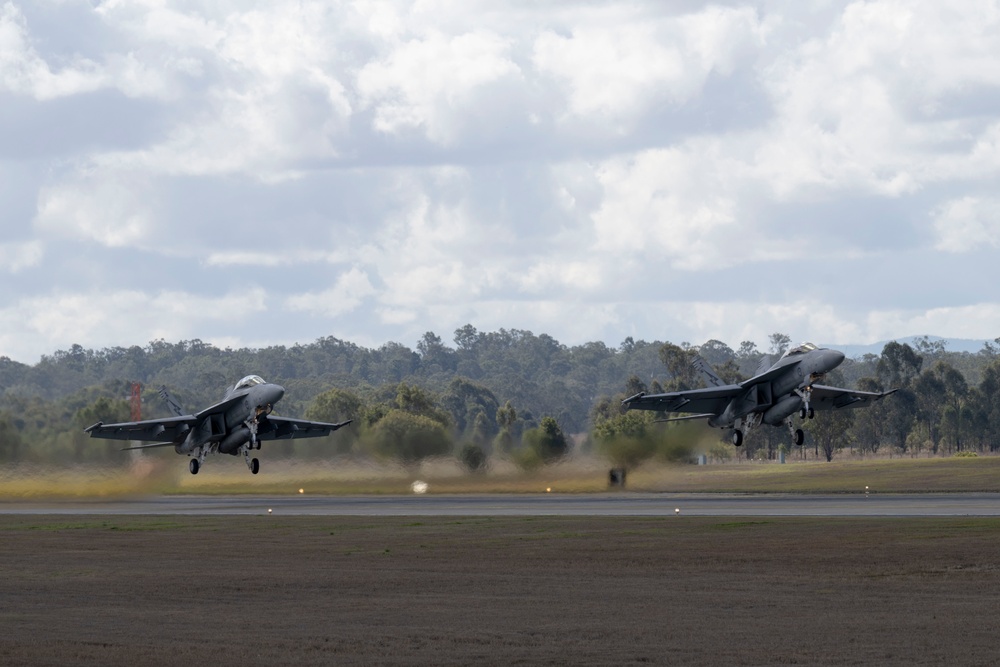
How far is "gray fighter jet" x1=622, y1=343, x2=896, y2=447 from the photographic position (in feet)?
198

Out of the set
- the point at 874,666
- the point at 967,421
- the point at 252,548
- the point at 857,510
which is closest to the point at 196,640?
the point at 874,666

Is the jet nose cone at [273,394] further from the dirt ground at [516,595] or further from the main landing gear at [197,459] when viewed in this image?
the dirt ground at [516,595]

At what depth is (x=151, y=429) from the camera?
7162 cm

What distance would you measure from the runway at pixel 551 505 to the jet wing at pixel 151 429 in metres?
3.27

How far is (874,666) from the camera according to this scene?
19.1m

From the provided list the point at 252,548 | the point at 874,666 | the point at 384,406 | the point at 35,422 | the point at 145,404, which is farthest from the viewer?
the point at 384,406

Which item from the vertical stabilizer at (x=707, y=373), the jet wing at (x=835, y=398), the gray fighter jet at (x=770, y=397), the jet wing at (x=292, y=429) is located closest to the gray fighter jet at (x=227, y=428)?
the jet wing at (x=292, y=429)

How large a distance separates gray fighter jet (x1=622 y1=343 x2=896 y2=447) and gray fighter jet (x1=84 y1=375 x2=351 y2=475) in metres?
17.3

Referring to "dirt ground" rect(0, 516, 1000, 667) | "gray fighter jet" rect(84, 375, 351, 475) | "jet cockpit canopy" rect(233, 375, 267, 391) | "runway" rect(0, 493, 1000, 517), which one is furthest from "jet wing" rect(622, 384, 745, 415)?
"dirt ground" rect(0, 516, 1000, 667)

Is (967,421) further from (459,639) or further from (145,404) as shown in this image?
(459,639)

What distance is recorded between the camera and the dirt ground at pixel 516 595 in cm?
2075

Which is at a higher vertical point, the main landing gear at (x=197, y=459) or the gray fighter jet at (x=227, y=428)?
the gray fighter jet at (x=227, y=428)

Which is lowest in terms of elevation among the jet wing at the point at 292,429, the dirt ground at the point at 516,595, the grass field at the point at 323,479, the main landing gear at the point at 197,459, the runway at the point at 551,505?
the dirt ground at the point at 516,595

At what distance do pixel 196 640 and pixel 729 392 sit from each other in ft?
157
